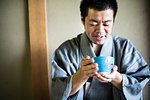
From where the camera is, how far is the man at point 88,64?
967 mm

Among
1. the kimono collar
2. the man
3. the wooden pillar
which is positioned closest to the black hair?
the man

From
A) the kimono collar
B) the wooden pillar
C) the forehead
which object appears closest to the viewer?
the forehead

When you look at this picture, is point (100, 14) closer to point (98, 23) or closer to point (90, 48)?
point (98, 23)

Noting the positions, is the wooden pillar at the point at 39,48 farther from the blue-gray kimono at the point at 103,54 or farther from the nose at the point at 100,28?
the nose at the point at 100,28

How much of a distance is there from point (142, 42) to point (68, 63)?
0.84 m

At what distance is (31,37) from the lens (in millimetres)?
1482

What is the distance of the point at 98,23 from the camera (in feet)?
3.19

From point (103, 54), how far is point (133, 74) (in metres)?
0.26

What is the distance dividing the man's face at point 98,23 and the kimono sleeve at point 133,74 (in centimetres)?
26

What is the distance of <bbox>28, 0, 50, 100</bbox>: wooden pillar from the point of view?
1475 millimetres

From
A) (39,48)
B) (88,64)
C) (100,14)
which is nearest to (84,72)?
(88,64)

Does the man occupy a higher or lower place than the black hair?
lower

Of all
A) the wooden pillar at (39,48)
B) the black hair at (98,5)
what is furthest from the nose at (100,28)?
the wooden pillar at (39,48)

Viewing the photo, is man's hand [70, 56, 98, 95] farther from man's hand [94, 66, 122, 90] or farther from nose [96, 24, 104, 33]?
nose [96, 24, 104, 33]
